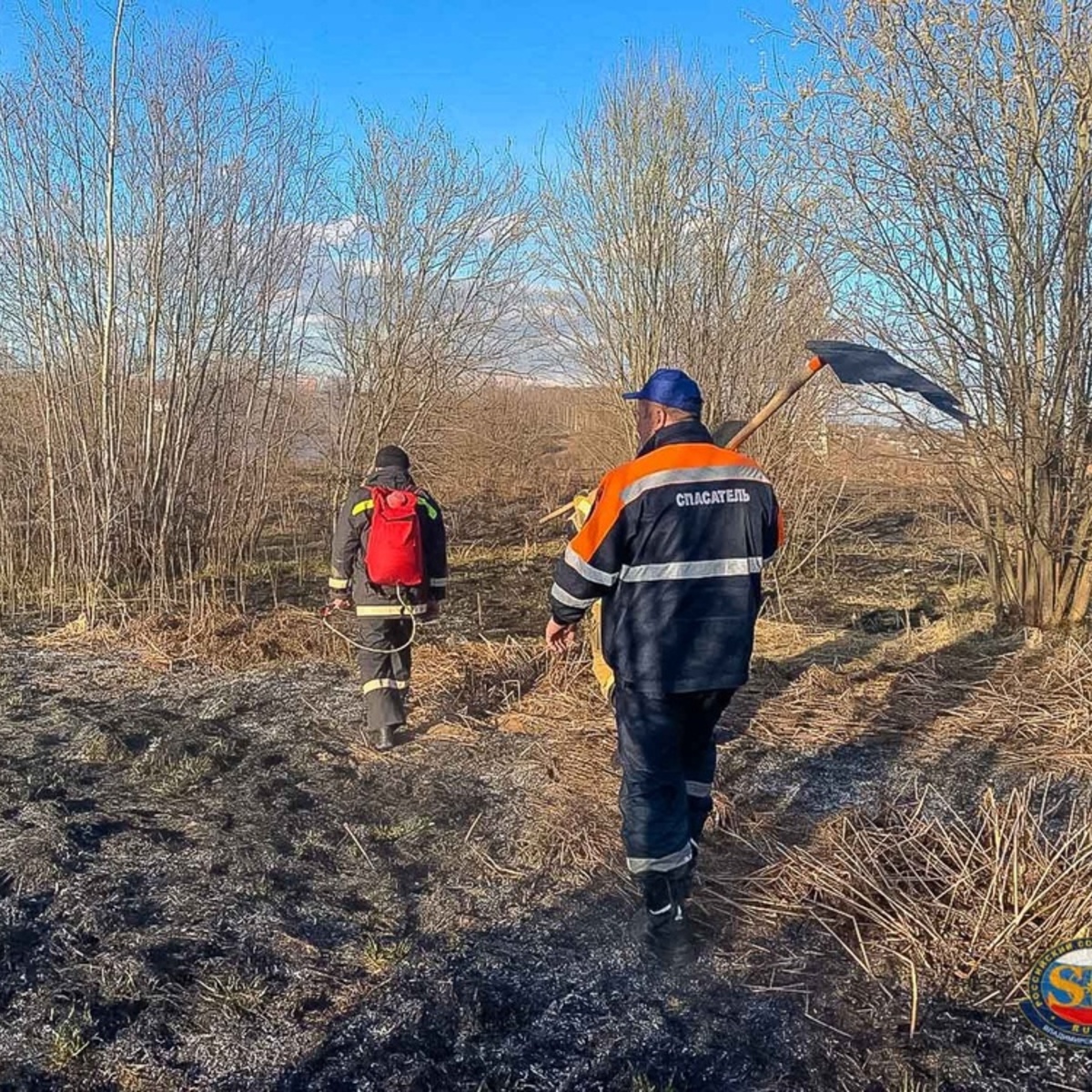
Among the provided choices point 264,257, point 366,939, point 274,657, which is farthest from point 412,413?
point 366,939

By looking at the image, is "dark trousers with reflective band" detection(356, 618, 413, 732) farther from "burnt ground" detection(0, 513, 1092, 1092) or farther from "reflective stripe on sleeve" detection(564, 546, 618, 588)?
"reflective stripe on sleeve" detection(564, 546, 618, 588)

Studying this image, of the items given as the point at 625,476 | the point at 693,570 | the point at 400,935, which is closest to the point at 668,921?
the point at 400,935

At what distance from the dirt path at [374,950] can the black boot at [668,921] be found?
95 mm

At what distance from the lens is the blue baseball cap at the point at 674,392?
308 centimetres

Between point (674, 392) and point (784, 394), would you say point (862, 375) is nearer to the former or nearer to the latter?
point (784, 394)

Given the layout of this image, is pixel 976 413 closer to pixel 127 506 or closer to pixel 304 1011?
pixel 304 1011

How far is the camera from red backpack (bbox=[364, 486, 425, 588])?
4.85 metres

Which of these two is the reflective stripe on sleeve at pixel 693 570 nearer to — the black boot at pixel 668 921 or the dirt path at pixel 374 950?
the black boot at pixel 668 921

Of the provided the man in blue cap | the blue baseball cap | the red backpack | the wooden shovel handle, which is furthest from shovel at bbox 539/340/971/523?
the red backpack

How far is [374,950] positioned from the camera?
3020 mm

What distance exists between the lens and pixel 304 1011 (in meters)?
2.73

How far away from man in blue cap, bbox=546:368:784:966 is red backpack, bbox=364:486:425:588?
195 centimetres

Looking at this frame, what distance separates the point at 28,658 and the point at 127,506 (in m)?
1.93

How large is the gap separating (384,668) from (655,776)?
2.48m
